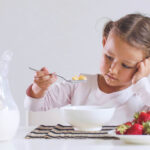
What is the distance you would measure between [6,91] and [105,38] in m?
0.79

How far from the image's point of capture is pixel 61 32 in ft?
9.93

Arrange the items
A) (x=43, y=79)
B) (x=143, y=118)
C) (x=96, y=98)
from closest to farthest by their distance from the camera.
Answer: (x=143, y=118), (x=43, y=79), (x=96, y=98)

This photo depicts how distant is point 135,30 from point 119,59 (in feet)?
0.66

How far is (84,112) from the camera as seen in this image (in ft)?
3.84

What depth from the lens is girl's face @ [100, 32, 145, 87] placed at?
1.49 m

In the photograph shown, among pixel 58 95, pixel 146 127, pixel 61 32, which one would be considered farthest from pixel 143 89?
pixel 61 32

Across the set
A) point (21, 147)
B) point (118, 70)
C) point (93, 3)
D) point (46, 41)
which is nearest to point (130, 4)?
point (93, 3)

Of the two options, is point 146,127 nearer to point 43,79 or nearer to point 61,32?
point 43,79

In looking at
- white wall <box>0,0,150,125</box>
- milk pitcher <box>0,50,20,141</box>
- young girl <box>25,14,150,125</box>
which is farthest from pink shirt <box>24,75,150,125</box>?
white wall <box>0,0,150,125</box>

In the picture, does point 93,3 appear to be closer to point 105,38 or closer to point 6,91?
point 105,38

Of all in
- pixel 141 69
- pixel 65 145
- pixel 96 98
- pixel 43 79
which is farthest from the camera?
pixel 96 98

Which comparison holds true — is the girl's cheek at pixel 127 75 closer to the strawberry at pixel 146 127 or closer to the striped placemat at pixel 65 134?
the striped placemat at pixel 65 134

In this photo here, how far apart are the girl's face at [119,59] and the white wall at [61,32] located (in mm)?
1391

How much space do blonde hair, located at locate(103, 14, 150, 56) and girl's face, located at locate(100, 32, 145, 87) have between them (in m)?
0.02
